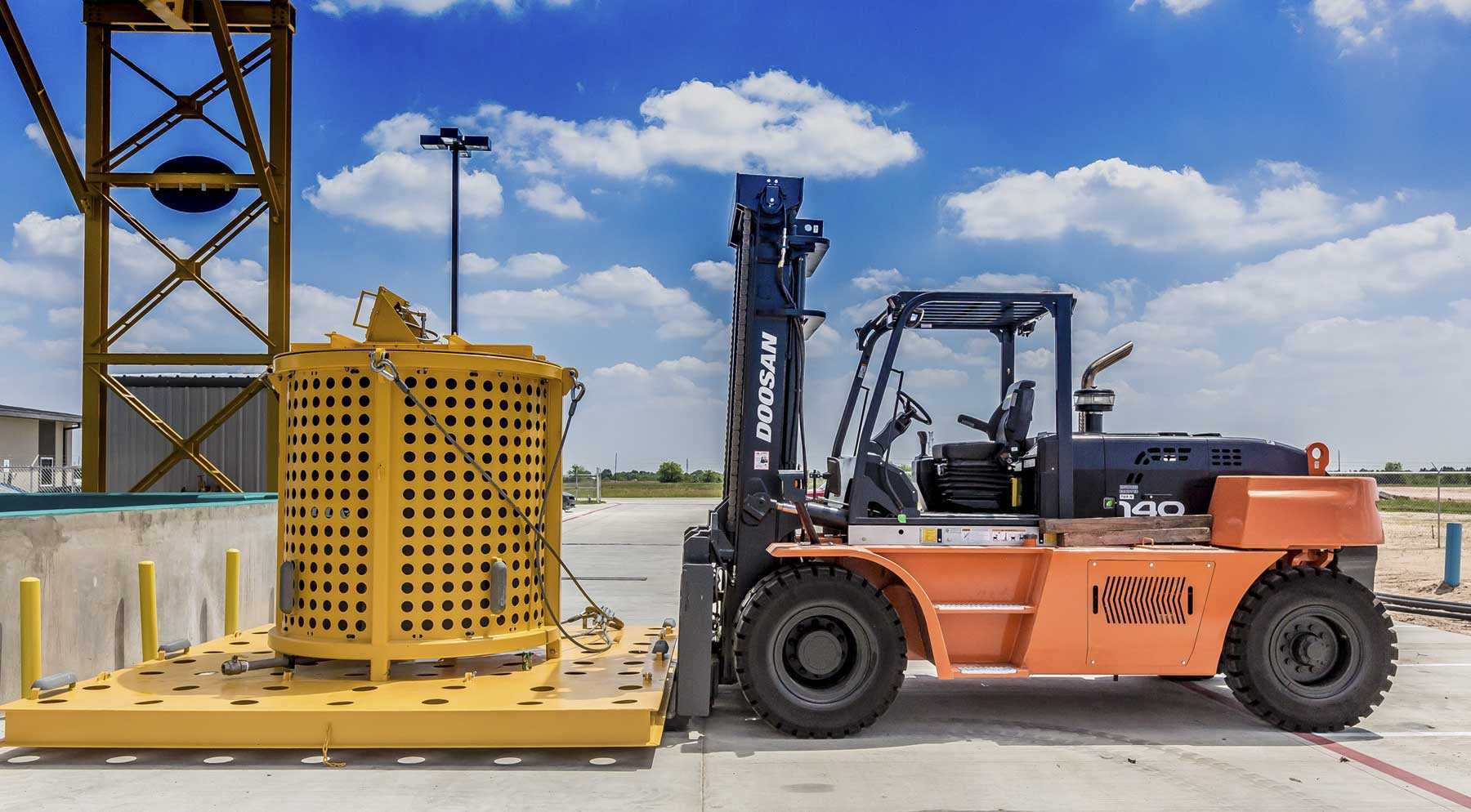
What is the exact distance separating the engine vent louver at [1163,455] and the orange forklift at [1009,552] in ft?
0.05

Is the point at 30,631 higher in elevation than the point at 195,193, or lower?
lower

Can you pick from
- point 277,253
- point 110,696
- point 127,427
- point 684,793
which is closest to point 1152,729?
point 684,793

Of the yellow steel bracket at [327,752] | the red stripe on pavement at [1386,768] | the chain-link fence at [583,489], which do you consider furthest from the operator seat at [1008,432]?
the chain-link fence at [583,489]

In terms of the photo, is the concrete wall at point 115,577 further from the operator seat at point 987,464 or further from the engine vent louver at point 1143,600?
Result: the engine vent louver at point 1143,600

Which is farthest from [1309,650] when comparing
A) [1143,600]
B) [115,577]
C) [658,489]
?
[658,489]

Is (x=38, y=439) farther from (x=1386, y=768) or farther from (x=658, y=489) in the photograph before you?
(x=1386, y=768)

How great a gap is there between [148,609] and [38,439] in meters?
45.8

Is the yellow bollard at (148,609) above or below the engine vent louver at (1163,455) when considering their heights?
below

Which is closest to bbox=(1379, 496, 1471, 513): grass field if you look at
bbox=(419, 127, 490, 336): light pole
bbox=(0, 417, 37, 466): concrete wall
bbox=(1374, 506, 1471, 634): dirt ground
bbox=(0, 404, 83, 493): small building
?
bbox=(1374, 506, 1471, 634): dirt ground

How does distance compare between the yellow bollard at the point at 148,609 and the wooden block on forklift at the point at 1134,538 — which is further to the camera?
the yellow bollard at the point at 148,609

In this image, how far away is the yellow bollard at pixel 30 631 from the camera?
260 inches

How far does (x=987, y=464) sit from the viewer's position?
7.37 meters

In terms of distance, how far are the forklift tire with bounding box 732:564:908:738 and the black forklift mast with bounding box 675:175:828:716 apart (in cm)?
49

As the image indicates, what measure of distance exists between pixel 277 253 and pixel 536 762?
360 inches
